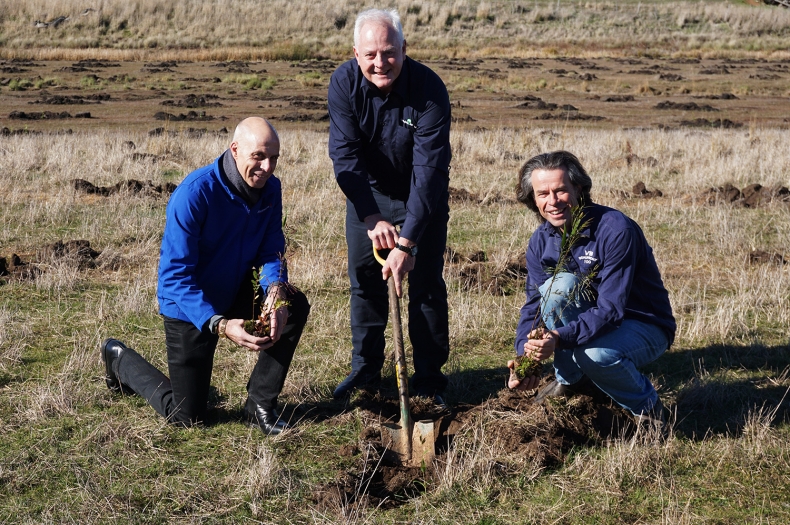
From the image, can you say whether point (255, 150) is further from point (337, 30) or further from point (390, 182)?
point (337, 30)

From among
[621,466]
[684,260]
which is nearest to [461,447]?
[621,466]

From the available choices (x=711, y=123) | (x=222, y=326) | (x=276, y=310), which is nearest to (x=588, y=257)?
(x=276, y=310)

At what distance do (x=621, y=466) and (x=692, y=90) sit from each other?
25.4 m

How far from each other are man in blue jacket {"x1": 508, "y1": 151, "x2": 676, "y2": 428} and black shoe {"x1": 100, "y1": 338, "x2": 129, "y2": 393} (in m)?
2.28

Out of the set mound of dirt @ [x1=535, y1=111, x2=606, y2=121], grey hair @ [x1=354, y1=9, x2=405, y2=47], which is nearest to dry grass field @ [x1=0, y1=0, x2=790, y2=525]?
mound of dirt @ [x1=535, y1=111, x2=606, y2=121]

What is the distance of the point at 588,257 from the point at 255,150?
1679 mm

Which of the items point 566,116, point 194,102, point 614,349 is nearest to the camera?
point 614,349

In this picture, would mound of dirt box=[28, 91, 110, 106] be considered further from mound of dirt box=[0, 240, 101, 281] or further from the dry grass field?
mound of dirt box=[0, 240, 101, 281]

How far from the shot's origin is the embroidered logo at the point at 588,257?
4086mm

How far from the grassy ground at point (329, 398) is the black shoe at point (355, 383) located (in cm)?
11

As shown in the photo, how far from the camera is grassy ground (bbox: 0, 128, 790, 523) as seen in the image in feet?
12.1

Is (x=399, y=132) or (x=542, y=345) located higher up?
(x=399, y=132)

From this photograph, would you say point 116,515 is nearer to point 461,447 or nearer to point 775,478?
point 461,447

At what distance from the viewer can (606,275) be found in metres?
4.01
